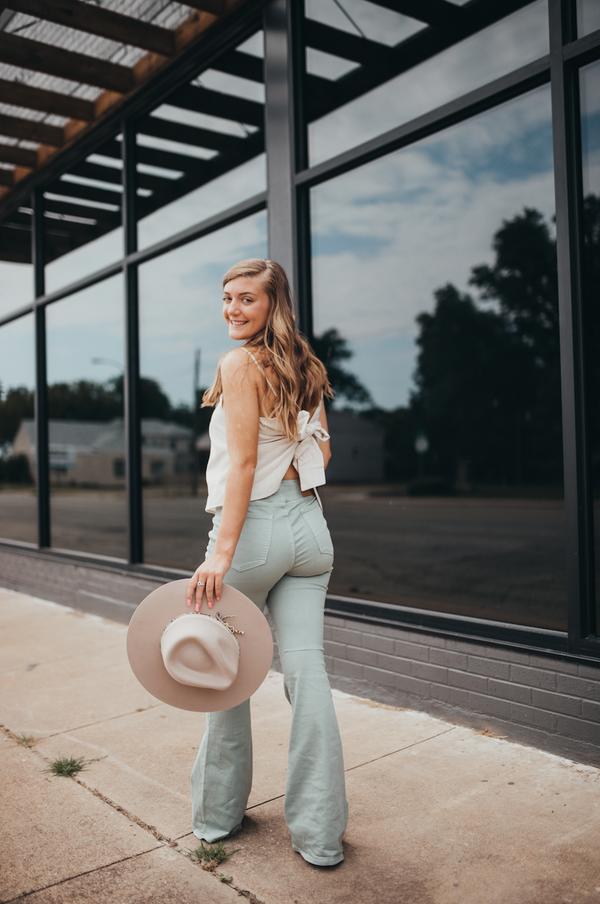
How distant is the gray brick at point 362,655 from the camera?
129 inches

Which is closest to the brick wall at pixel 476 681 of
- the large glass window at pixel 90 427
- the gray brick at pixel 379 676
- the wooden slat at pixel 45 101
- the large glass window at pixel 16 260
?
the gray brick at pixel 379 676

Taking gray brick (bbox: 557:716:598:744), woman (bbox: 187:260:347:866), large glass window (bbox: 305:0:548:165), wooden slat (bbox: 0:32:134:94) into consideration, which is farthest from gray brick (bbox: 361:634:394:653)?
wooden slat (bbox: 0:32:134:94)

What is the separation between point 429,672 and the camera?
3016 millimetres

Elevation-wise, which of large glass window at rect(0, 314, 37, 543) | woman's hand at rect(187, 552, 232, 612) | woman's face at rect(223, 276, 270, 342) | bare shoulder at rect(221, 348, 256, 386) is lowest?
woman's hand at rect(187, 552, 232, 612)

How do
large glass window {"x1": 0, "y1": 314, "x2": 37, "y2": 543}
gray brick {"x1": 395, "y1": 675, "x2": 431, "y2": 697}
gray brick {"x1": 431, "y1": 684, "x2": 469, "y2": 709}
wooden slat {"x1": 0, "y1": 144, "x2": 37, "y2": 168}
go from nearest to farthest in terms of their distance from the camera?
gray brick {"x1": 431, "y1": 684, "x2": 469, "y2": 709} → gray brick {"x1": 395, "y1": 675, "x2": 431, "y2": 697} → wooden slat {"x1": 0, "y1": 144, "x2": 37, "y2": 168} → large glass window {"x1": 0, "y1": 314, "x2": 37, "y2": 543}

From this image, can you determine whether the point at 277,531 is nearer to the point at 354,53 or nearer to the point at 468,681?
the point at 468,681

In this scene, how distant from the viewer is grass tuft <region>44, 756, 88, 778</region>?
2566 millimetres

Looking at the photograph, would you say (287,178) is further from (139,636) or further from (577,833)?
(577,833)

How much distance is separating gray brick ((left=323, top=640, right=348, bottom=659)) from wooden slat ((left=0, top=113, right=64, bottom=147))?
4.88 metres

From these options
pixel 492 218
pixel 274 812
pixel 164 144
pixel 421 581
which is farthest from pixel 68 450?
pixel 274 812

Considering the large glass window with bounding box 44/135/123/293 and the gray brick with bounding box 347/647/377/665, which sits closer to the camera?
the gray brick with bounding box 347/647/377/665

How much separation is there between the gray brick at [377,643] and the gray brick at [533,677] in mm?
644

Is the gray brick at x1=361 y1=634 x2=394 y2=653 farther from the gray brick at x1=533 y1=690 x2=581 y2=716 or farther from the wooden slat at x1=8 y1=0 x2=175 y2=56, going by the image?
the wooden slat at x1=8 y1=0 x2=175 y2=56

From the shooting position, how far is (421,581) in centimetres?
1002
